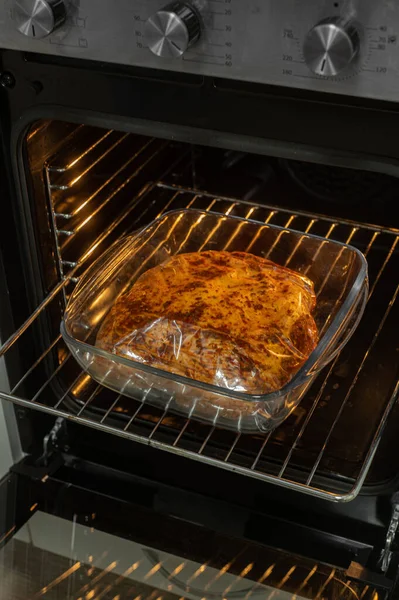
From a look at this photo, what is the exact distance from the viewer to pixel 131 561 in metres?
1.32

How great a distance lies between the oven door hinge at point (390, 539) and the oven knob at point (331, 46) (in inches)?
27.1

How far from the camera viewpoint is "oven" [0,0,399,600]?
93 centimetres

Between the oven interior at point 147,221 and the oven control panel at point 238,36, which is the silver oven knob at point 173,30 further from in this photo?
the oven interior at point 147,221

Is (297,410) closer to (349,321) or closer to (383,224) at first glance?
(349,321)

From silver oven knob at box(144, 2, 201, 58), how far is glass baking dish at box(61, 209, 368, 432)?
38 centimetres

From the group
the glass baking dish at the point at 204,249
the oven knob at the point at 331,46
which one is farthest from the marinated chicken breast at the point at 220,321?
the oven knob at the point at 331,46

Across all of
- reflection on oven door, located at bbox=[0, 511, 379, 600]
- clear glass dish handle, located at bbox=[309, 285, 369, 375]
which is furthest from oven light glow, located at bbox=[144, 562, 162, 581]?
clear glass dish handle, located at bbox=[309, 285, 369, 375]

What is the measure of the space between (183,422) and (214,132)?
1.83 ft

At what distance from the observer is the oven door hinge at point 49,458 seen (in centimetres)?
150

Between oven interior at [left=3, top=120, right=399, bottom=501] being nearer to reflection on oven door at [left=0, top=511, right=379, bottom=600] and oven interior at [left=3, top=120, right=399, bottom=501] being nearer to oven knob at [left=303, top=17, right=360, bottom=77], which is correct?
reflection on oven door at [left=0, top=511, right=379, bottom=600]

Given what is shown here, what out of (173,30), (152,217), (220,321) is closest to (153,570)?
(220,321)

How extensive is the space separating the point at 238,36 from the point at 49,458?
90 centimetres

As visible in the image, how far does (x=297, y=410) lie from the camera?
1383mm

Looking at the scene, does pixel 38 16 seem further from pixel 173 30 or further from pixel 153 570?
pixel 153 570
